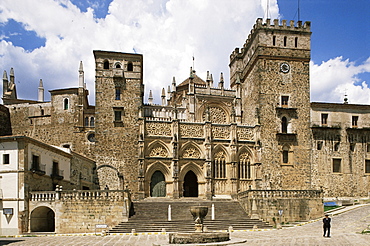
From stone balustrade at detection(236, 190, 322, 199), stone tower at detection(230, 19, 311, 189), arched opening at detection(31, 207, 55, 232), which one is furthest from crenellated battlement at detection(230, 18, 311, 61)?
arched opening at detection(31, 207, 55, 232)

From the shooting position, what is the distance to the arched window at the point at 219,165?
41.2 m

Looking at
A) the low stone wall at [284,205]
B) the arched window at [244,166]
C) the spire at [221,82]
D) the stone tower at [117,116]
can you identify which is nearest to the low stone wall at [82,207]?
the stone tower at [117,116]

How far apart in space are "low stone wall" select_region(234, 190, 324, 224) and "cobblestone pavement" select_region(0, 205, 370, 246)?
2.27 meters

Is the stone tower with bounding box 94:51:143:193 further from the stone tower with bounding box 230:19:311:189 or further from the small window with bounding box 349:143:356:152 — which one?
the small window with bounding box 349:143:356:152

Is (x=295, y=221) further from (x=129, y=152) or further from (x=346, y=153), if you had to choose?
(x=129, y=152)

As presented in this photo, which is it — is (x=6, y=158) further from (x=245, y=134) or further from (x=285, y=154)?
(x=285, y=154)

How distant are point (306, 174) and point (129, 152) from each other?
17922mm

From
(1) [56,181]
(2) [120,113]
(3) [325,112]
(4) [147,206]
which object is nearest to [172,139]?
(2) [120,113]

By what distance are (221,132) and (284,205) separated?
1127cm

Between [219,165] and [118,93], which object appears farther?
[219,165]

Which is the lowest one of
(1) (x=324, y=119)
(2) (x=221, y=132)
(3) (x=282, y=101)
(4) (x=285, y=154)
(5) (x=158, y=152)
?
(4) (x=285, y=154)

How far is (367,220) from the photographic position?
94.2 feet

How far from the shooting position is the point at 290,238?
73.9 feet

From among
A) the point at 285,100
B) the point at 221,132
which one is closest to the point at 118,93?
the point at 221,132
